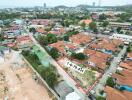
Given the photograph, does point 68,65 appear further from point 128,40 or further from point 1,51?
point 128,40

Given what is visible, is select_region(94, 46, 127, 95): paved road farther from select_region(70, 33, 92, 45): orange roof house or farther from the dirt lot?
select_region(70, 33, 92, 45): orange roof house

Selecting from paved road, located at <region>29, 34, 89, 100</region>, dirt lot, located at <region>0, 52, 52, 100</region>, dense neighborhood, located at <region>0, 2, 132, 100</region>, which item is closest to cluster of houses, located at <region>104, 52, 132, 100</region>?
dense neighborhood, located at <region>0, 2, 132, 100</region>

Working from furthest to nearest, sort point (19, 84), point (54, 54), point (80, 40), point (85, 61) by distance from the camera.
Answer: point (80, 40), point (54, 54), point (85, 61), point (19, 84)

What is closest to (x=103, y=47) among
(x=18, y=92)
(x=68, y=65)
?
(x=68, y=65)

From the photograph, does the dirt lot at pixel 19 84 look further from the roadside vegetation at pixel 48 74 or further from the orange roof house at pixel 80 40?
the orange roof house at pixel 80 40

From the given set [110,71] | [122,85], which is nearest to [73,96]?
[122,85]

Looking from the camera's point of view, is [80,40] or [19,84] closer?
[19,84]

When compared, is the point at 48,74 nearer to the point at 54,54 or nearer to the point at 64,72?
the point at 64,72

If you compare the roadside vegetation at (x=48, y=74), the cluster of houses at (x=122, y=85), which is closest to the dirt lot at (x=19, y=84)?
the roadside vegetation at (x=48, y=74)
